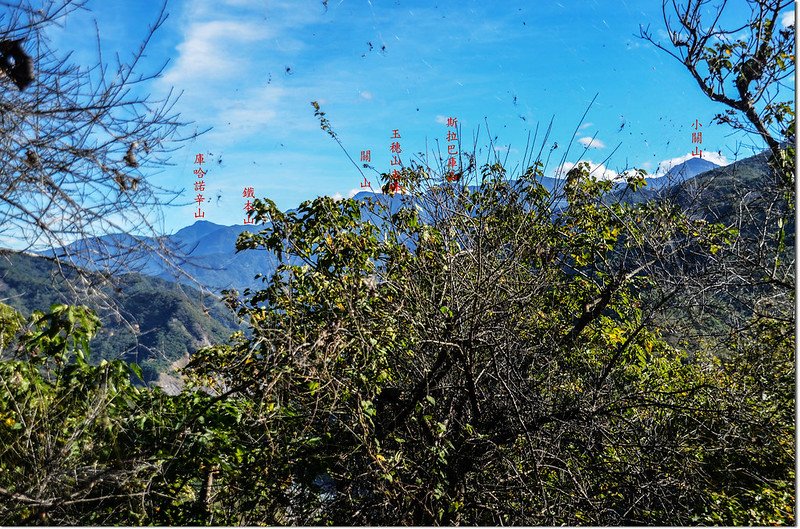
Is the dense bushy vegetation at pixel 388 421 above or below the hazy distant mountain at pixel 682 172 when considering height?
below

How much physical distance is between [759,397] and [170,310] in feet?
140

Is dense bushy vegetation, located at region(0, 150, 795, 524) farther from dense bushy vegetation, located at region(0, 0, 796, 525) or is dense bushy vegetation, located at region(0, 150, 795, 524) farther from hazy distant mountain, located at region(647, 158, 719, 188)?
hazy distant mountain, located at region(647, 158, 719, 188)

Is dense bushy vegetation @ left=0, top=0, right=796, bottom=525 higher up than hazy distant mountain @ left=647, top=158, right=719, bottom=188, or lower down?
lower down

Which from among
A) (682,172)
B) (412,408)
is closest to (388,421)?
(412,408)

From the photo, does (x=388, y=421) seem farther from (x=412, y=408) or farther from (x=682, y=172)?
(x=682, y=172)

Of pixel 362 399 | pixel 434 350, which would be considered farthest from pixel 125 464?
pixel 434 350

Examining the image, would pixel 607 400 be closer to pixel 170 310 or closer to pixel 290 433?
pixel 290 433

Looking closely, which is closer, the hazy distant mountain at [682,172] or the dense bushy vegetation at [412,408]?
the dense bushy vegetation at [412,408]

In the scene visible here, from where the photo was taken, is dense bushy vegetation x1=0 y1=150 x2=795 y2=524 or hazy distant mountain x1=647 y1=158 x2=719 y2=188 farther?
hazy distant mountain x1=647 y1=158 x2=719 y2=188

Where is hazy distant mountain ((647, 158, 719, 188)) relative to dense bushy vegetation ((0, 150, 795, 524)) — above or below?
above

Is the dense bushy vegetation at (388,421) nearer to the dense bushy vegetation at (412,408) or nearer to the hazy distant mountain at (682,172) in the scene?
the dense bushy vegetation at (412,408)

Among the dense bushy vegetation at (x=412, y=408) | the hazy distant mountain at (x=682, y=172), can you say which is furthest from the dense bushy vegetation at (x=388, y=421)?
the hazy distant mountain at (x=682, y=172)

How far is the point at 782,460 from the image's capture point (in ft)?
13.0

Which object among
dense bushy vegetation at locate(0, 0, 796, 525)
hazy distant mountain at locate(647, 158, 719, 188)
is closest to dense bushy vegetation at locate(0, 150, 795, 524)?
dense bushy vegetation at locate(0, 0, 796, 525)
